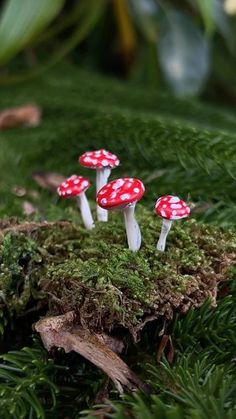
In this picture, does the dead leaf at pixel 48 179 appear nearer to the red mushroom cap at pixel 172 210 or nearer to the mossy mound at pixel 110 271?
the mossy mound at pixel 110 271

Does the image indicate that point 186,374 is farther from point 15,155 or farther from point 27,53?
point 27,53

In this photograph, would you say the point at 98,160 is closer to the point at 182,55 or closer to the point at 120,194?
the point at 120,194

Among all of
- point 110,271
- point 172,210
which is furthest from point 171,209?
point 110,271

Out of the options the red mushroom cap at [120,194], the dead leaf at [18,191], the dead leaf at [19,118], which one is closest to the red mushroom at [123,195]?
the red mushroom cap at [120,194]

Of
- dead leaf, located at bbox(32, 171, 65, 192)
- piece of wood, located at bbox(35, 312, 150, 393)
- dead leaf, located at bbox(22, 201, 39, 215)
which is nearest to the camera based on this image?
piece of wood, located at bbox(35, 312, 150, 393)

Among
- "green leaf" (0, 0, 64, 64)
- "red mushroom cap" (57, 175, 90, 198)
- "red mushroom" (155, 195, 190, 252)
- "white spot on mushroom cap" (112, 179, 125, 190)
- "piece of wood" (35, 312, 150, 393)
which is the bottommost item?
"piece of wood" (35, 312, 150, 393)

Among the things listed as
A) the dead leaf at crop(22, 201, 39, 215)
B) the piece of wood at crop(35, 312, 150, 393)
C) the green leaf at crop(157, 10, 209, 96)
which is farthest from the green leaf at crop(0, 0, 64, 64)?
the piece of wood at crop(35, 312, 150, 393)

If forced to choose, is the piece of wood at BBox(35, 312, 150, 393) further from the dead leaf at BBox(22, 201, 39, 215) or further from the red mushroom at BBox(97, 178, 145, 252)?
the dead leaf at BBox(22, 201, 39, 215)
